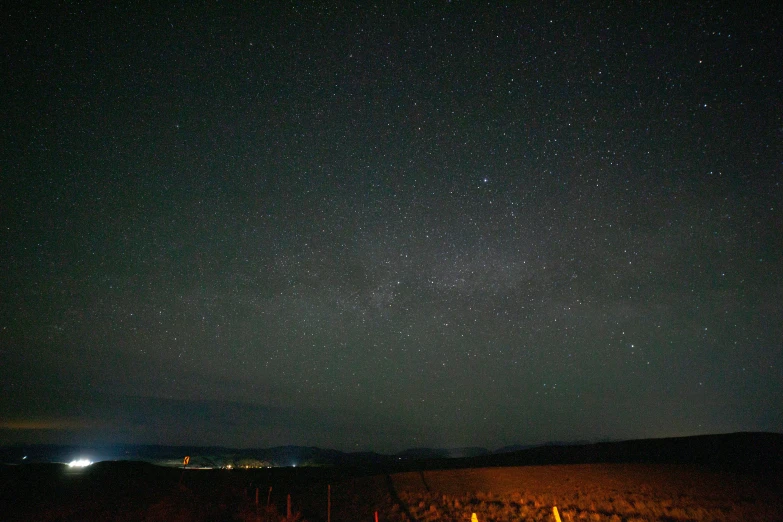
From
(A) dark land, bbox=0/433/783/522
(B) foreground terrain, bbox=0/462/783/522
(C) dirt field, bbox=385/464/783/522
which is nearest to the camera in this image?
(C) dirt field, bbox=385/464/783/522

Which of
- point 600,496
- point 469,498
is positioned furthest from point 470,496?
point 600,496

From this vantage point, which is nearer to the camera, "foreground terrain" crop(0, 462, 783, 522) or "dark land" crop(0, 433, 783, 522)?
"foreground terrain" crop(0, 462, 783, 522)

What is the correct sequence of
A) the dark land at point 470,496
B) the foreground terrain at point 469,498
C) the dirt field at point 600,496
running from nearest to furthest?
the dirt field at point 600,496
the foreground terrain at point 469,498
the dark land at point 470,496

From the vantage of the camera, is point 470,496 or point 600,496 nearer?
point 600,496

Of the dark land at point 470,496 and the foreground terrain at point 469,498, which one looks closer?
the foreground terrain at point 469,498

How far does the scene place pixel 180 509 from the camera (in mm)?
18844

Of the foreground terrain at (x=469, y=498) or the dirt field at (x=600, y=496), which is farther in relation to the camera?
the foreground terrain at (x=469, y=498)

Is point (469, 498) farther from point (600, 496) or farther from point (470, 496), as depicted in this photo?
point (600, 496)

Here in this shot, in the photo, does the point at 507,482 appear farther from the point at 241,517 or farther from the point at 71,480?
the point at 71,480

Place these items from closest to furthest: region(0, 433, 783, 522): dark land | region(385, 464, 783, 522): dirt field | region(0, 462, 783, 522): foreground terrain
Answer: region(385, 464, 783, 522): dirt field → region(0, 462, 783, 522): foreground terrain → region(0, 433, 783, 522): dark land

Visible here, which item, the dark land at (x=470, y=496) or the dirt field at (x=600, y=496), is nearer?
the dirt field at (x=600, y=496)

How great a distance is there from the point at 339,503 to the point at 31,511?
1429 cm

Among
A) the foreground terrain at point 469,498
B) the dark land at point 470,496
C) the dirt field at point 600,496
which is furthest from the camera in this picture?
the dark land at point 470,496

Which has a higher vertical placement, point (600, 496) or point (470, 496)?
point (600, 496)
